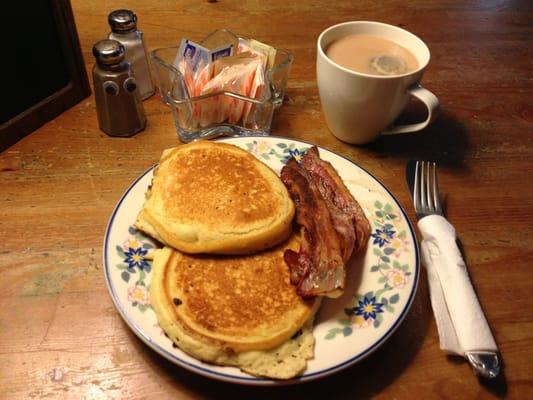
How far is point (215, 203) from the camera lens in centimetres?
92

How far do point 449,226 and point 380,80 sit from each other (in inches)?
14.8

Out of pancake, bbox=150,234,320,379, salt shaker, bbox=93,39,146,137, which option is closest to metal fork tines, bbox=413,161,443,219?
pancake, bbox=150,234,320,379

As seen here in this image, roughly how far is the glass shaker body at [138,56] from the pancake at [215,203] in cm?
42

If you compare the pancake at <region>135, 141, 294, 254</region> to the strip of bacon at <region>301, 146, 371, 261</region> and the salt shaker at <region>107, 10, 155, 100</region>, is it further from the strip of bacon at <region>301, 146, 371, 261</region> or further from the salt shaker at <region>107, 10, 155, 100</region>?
the salt shaker at <region>107, 10, 155, 100</region>

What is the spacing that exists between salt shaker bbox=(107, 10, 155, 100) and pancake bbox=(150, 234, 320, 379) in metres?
0.67

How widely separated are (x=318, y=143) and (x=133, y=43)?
594 mm

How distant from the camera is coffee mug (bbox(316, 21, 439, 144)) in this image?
1.13m

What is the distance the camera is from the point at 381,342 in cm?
81

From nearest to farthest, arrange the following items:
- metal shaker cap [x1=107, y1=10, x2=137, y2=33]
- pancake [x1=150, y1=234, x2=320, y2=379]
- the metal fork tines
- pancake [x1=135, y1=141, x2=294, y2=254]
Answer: pancake [x1=150, y1=234, x2=320, y2=379], pancake [x1=135, y1=141, x2=294, y2=254], the metal fork tines, metal shaker cap [x1=107, y1=10, x2=137, y2=33]

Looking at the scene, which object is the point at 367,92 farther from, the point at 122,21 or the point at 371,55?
the point at 122,21

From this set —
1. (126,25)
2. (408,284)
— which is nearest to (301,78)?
(126,25)

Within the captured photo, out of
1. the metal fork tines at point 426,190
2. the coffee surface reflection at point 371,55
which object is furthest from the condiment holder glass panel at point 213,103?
the metal fork tines at point 426,190

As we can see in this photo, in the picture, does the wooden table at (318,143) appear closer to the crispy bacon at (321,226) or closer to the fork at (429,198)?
the fork at (429,198)

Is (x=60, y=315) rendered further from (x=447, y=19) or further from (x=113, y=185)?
(x=447, y=19)
